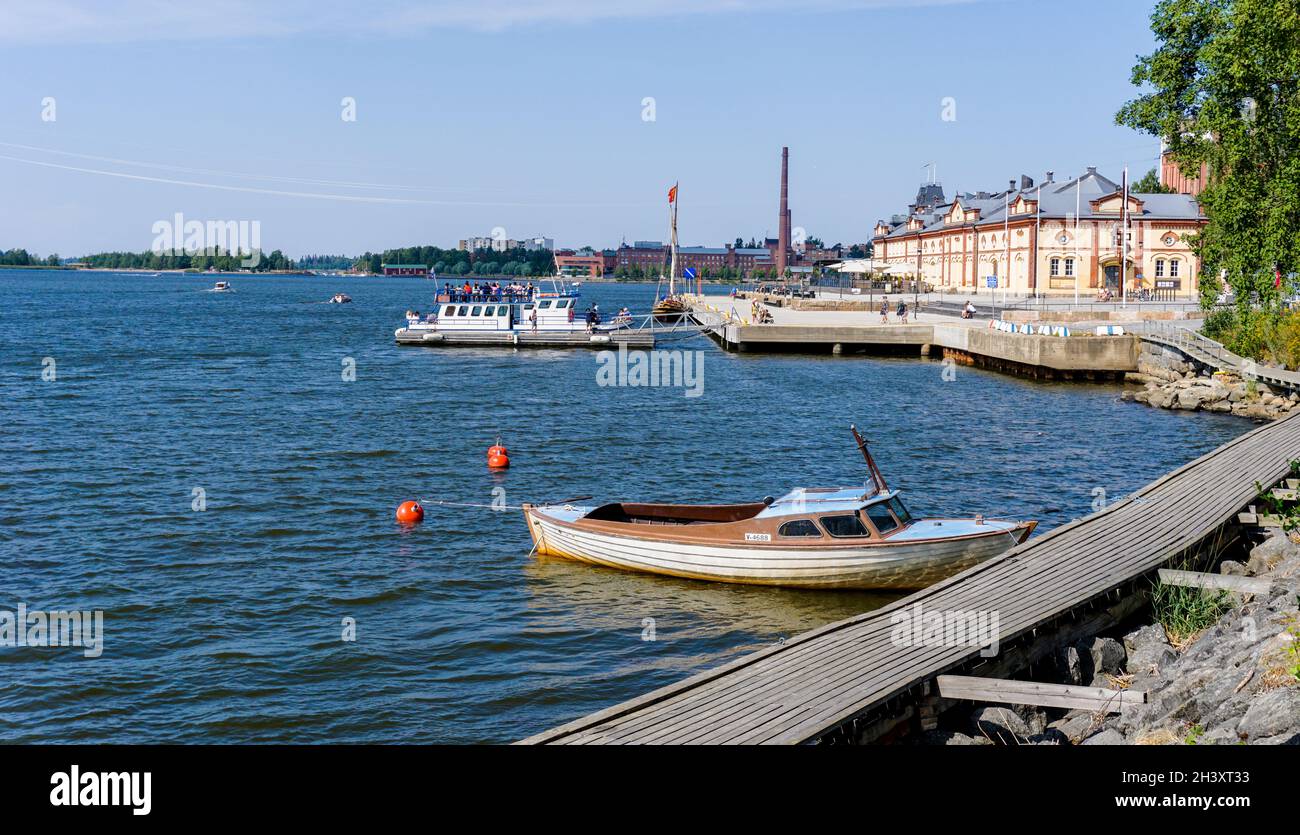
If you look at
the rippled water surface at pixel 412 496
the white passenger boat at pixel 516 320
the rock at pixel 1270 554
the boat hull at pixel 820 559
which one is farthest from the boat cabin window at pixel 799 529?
the white passenger boat at pixel 516 320

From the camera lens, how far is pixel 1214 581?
18.9 metres

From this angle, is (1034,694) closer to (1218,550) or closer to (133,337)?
(1218,550)

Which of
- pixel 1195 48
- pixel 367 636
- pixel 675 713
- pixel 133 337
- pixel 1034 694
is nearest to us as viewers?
pixel 675 713

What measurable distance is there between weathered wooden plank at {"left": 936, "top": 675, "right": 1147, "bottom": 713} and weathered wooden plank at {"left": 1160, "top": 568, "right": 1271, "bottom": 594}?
5.41m

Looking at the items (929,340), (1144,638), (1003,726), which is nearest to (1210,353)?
(929,340)

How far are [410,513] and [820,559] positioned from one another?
11293mm

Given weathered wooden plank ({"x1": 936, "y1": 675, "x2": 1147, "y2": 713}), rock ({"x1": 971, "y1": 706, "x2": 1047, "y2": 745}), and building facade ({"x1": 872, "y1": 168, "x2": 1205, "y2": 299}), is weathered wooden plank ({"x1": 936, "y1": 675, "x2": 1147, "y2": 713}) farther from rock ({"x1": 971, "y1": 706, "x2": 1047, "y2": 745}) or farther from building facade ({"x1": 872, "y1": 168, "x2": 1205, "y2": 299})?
building facade ({"x1": 872, "y1": 168, "x2": 1205, "y2": 299})

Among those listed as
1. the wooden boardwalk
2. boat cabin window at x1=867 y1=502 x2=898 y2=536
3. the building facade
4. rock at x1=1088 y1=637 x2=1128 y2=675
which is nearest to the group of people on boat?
the building facade

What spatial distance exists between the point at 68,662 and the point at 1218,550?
817 inches

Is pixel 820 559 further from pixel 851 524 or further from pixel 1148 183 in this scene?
pixel 1148 183

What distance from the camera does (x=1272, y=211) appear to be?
1709 inches
